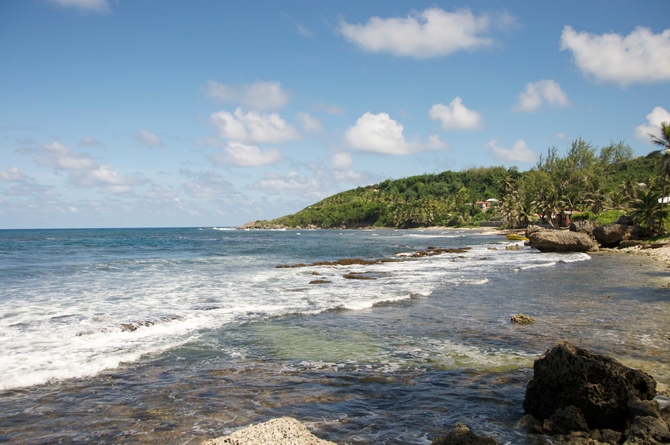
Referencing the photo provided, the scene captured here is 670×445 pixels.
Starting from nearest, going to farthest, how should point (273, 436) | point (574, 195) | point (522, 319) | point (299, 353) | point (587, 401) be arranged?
point (273, 436) → point (587, 401) → point (299, 353) → point (522, 319) → point (574, 195)

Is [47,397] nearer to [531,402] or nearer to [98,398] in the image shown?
[98,398]

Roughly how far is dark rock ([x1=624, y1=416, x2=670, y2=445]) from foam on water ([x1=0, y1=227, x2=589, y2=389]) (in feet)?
11.2

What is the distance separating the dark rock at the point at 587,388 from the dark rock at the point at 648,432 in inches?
23.8

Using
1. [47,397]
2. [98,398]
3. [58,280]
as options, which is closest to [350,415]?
[98,398]

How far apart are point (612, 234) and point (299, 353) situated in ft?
144

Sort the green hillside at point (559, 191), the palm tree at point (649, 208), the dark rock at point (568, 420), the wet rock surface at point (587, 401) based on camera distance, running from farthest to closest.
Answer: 1. the green hillside at point (559, 191)
2. the palm tree at point (649, 208)
3. the dark rock at point (568, 420)
4. the wet rock surface at point (587, 401)

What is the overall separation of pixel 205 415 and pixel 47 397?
114 inches

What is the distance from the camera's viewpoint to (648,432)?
4863mm

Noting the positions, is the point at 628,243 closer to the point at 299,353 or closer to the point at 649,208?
the point at 649,208

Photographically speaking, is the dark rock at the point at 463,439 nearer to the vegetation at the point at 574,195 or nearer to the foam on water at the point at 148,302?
the foam on water at the point at 148,302

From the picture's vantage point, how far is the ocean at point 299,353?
19.8ft

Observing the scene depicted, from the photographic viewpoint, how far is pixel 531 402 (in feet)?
20.1

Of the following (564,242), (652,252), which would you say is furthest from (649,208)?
(652,252)

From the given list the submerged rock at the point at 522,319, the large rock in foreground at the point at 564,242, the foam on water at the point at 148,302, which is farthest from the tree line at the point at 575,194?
the submerged rock at the point at 522,319
